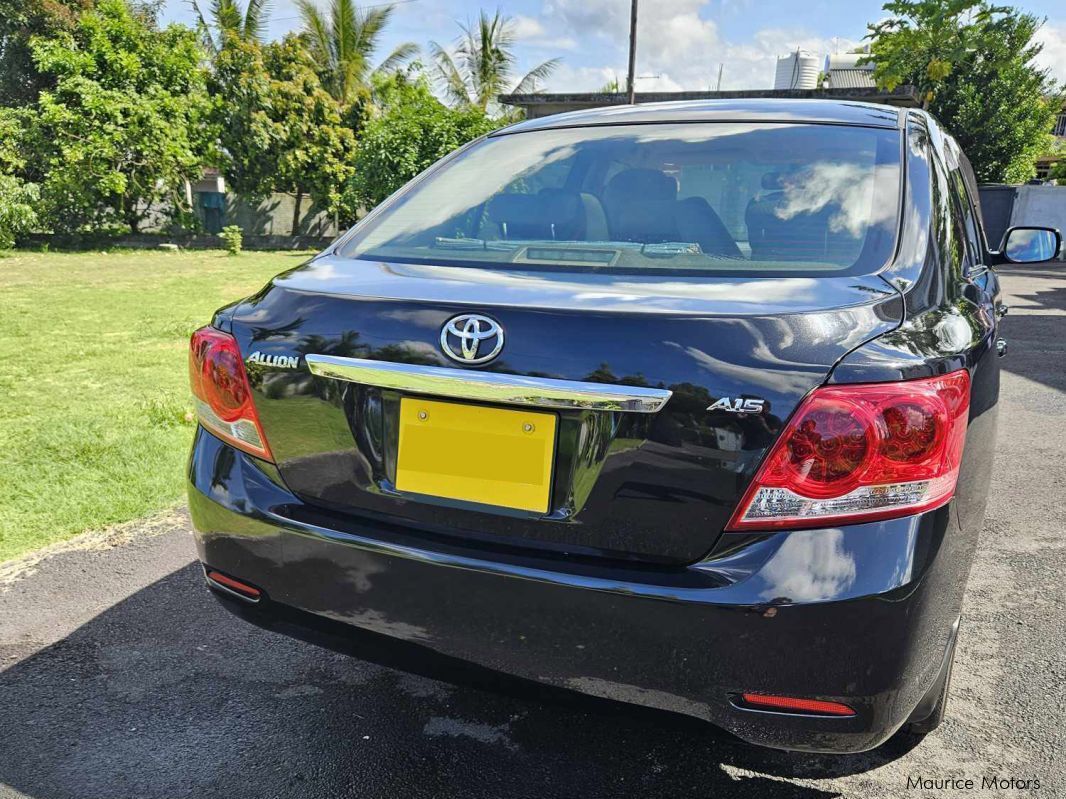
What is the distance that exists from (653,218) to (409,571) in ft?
3.73

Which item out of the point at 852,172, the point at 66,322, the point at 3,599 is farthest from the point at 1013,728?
the point at 66,322

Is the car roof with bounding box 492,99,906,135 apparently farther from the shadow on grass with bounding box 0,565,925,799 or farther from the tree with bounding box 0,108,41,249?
the tree with bounding box 0,108,41,249

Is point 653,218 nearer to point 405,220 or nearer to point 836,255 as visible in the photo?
point 836,255

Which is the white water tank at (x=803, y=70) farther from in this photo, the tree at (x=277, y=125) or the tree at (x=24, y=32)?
the tree at (x=24, y=32)

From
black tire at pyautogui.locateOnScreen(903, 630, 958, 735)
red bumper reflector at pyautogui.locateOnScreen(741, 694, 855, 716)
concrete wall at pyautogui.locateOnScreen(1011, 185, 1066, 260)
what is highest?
concrete wall at pyautogui.locateOnScreen(1011, 185, 1066, 260)

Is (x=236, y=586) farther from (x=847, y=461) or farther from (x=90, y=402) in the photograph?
(x=90, y=402)

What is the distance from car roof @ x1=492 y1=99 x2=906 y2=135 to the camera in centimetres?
238

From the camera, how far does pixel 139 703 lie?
2.29 metres

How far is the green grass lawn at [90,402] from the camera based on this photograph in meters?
3.63

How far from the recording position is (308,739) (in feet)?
7.07

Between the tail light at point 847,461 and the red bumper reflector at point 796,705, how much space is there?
0.32 meters

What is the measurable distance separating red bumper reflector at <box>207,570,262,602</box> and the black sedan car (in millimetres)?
13

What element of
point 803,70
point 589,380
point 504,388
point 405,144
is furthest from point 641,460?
point 803,70

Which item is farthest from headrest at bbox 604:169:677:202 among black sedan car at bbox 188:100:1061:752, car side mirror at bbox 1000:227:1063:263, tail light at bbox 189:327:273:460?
car side mirror at bbox 1000:227:1063:263
